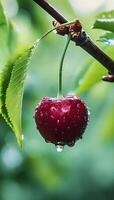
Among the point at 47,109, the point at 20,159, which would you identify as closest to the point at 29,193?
the point at 20,159

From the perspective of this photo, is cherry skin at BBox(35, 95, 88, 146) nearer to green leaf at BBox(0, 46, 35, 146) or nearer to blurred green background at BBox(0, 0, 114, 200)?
green leaf at BBox(0, 46, 35, 146)

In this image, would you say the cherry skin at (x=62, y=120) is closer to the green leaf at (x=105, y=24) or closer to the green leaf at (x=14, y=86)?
the green leaf at (x=14, y=86)

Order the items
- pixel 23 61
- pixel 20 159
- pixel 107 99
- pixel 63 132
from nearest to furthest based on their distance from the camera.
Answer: pixel 23 61, pixel 63 132, pixel 107 99, pixel 20 159

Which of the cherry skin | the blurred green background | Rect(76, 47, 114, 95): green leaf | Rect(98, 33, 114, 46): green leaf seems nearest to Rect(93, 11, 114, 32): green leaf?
Rect(98, 33, 114, 46): green leaf

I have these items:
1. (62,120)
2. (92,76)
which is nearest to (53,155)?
(92,76)

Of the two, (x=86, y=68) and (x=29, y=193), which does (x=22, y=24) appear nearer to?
(x=86, y=68)

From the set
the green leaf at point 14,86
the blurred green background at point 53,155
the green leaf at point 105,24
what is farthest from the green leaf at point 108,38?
the blurred green background at point 53,155
